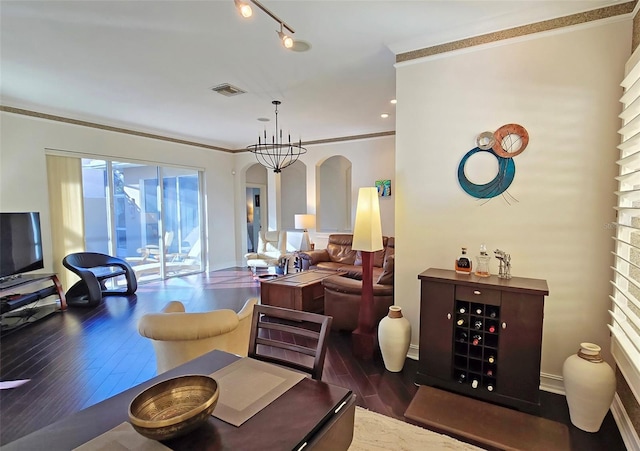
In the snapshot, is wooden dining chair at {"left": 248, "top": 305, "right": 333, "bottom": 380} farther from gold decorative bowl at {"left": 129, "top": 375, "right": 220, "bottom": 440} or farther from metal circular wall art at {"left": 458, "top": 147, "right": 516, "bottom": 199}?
metal circular wall art at {"left": 458, "top": 147, "right": 516, "bottom": 199}

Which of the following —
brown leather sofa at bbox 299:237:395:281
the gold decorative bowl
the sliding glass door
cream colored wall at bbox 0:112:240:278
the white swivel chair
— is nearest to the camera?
the gold decorative bowl

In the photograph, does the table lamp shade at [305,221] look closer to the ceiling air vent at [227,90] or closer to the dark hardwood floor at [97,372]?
the dark hardwood floor at [97,372]

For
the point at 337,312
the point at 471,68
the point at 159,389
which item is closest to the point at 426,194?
the point at 471,68

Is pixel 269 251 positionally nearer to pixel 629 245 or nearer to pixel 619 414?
pixel 619 414

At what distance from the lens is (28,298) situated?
14.0ft

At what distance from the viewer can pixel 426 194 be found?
9.89 feet

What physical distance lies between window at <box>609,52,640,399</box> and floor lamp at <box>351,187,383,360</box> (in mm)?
1767

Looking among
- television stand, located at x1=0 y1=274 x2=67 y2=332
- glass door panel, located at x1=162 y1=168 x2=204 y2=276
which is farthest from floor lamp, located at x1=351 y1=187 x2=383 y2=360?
glass door panel, located at x1=162 y1=168 x2=204 y2=276

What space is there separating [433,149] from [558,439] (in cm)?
229

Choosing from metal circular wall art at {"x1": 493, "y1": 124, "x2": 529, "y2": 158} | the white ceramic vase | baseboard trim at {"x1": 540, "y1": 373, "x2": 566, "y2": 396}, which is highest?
metal circular wall art at {"x1": 493, "y1": 124, "x2": 529, "y2": 158}

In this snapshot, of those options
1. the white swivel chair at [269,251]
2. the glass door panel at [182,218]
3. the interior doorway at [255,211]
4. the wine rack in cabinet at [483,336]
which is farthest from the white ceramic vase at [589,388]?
the interior doorway at [255,211]

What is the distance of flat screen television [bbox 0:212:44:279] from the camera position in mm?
4176

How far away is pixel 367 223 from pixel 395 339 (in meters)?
1.09

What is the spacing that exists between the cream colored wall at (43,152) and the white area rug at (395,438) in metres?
5.30
